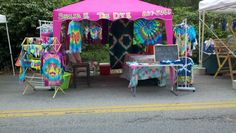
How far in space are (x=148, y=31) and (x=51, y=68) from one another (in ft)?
10.8

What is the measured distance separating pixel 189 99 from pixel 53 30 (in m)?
4.18

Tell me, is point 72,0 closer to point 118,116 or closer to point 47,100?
point 47,100

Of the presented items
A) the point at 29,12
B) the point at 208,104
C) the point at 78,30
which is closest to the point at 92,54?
the point at 29,12

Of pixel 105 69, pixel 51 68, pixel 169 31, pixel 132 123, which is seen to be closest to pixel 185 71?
pixel 169 31

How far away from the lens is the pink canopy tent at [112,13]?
10047mm

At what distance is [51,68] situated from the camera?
926 centimetres

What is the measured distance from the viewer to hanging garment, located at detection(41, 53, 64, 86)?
921 centimetres

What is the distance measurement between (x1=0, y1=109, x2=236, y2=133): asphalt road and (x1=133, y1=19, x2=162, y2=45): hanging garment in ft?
13.0

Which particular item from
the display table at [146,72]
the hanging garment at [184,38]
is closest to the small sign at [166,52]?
the display table at [146,72]

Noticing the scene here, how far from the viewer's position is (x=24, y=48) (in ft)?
31.9

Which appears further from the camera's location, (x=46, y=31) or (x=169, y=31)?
(x=46, y=31)

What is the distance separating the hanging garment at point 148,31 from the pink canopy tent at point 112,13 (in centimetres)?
59

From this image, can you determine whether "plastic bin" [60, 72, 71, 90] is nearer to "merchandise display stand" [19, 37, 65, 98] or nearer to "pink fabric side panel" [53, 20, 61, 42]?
"merchandise display stand" [19, 37, 65, 98]

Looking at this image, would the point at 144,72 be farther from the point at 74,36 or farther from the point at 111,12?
the point at 74,36
